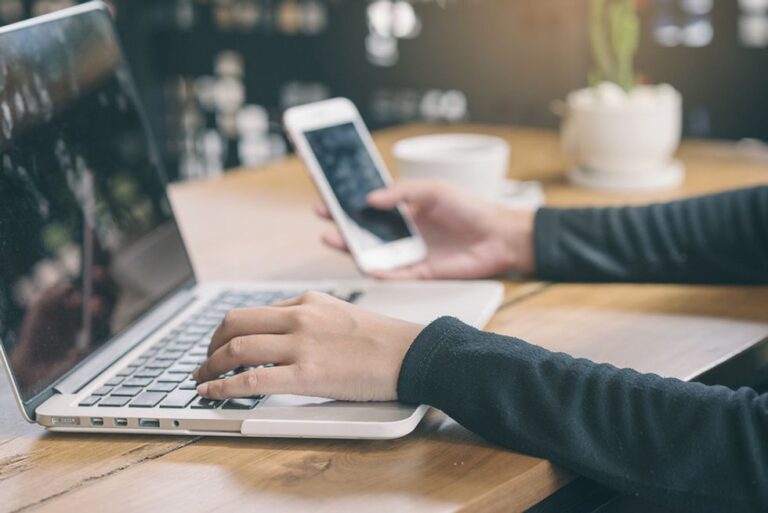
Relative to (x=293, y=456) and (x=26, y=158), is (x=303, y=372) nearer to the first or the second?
(x=293, y=456)

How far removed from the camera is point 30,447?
751 millimetres

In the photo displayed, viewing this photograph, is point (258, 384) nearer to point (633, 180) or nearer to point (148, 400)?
point (148, 400)

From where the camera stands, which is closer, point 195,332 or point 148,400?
point 148,400

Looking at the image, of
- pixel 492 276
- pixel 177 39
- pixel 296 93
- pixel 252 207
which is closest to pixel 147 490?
pixel 492 276

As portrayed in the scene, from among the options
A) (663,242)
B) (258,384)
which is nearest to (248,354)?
(258,384)

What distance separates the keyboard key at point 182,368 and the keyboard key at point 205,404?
0.06 m

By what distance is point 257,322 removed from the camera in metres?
0.79

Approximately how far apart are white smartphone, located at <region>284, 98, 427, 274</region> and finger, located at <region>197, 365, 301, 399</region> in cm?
35

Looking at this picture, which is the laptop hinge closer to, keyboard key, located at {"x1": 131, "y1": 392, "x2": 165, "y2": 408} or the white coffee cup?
keyboard key, located at {"x1": 131, "y1": 392, "x2": 165, "y2": 408}

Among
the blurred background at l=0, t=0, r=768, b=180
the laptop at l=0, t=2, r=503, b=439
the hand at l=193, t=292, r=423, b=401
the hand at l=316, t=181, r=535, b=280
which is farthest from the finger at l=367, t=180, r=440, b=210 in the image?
the blurred background at l=0, t=0, r=768, b=180

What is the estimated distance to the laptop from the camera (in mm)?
753

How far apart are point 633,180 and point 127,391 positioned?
86cm

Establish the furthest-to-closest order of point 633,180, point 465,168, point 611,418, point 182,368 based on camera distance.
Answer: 1. point 633,180
2. point 465,168
3. point 182,368
4. point 611,418

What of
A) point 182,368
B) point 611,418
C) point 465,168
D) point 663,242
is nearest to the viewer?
→ point 611,418
